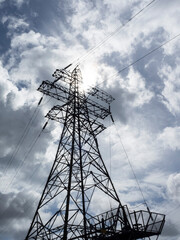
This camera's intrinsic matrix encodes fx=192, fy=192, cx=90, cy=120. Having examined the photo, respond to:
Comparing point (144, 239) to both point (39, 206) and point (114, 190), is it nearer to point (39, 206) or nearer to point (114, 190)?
point (114, 190)

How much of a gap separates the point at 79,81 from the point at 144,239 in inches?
666

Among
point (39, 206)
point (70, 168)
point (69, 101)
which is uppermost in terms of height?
point (69, 101)

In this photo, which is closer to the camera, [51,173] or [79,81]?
[51,173]

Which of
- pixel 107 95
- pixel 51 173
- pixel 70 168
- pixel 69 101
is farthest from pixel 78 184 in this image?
pixel 107 95

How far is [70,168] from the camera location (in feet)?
48.1

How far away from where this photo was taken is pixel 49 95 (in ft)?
65.2

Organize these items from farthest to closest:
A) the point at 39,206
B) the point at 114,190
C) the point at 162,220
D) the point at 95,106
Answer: the point at 95,106
the point at 114,190
the point at 39,206
the point at 162,220

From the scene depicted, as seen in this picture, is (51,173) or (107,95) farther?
(107,95)

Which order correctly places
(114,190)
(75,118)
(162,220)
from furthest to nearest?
(75,118) < (114,190) < (162,220)

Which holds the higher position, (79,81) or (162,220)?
(79,81)

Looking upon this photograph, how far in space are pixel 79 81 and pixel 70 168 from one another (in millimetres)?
11801

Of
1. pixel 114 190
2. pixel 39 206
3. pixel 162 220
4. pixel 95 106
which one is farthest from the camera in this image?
pixel 95 106

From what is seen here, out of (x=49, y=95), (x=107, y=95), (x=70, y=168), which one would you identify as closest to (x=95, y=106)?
(x=107, y=95)

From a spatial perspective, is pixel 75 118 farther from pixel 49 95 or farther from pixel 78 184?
pixel 78 184
